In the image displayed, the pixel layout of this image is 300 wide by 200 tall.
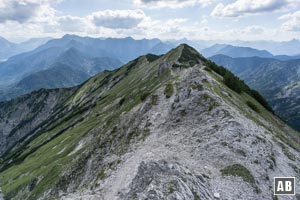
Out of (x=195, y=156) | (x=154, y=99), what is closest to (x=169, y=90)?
(x=154, y=99)

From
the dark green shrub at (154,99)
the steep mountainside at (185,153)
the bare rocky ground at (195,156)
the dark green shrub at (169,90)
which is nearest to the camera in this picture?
the bare rocky ground at (195,156)

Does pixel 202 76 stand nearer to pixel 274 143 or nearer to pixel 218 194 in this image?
pixel 274 143

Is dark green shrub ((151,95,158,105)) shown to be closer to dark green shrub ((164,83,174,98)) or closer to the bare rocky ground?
dark green shrub ((164,83,174,98))

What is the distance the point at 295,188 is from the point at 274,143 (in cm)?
921

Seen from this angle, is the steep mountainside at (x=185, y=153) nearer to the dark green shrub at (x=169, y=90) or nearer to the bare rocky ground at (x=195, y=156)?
the bare rocky ground at (x=195, y=156)

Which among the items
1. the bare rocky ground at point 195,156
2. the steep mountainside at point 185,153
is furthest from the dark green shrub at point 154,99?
the bare rocky ground at point 195,156

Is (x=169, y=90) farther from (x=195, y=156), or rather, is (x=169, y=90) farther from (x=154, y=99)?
(x=195, y=156)

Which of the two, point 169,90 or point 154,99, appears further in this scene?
point 169,90

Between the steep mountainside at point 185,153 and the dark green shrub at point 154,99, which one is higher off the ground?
the dark green shrub at point 154,99

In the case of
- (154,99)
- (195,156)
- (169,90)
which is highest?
(169,90)

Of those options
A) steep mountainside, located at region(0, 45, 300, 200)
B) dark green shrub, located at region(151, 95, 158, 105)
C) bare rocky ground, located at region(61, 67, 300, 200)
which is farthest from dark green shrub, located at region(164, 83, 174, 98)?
dark green shrub, located at region(151, 95, 158, 105)

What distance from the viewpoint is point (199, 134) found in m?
44.2

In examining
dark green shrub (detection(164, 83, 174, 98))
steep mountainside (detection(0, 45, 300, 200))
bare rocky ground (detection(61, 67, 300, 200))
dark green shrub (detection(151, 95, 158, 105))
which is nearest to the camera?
bare rocky ground (detection(61, 67, 300, 200))

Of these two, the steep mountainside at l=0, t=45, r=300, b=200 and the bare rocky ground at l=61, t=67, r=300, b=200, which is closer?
the bare rocky ground at l=61, t=67, r=300, b=200
